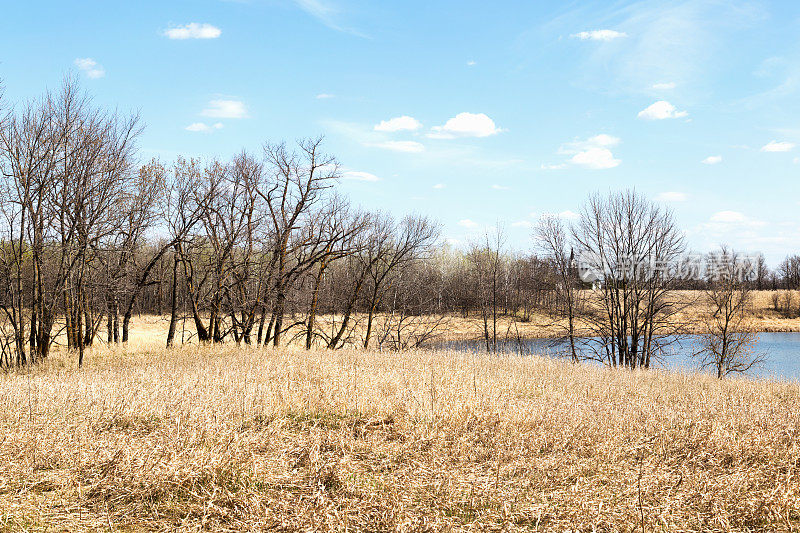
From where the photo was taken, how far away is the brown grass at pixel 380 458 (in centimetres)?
421

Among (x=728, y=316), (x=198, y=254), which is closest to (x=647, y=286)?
(x=728, y=316)

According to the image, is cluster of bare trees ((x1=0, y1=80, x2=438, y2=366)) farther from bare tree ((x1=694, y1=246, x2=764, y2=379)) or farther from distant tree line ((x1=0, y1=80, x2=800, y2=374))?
bare tree ((x1=694, y1=246, x2=764, y2=379))

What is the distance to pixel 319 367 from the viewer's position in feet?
33.9

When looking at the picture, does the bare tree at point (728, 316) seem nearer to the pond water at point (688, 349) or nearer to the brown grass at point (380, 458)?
the pond water at point (688, 349)

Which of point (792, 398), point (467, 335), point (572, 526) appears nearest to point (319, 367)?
point (572, 526)

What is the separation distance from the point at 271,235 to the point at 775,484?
19.9m

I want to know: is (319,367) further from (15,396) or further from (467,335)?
(467,335)

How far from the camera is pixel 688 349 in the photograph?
33.8 meters

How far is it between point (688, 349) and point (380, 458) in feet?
113

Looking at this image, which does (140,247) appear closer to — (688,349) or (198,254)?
(198,254)

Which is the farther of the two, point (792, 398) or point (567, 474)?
point (792, 398)

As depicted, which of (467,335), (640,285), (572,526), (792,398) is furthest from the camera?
(467,335)

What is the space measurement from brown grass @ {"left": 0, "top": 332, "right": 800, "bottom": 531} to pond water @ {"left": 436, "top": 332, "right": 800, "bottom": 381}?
45.1 ft

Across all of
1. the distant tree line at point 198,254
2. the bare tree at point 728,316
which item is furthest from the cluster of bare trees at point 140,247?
the bare tree at point 728,316
